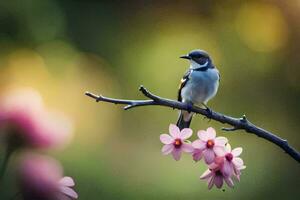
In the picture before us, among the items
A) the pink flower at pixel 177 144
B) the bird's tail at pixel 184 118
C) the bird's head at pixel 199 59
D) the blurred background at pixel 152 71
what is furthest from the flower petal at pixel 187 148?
the blurred background at pixel 152 71

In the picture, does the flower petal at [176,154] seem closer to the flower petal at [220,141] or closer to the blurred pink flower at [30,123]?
the flower petal at [220,141]

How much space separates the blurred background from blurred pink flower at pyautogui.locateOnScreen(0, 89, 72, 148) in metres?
3.26

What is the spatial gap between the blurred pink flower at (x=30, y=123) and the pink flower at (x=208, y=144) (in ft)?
1.40

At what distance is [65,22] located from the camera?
14.3 feet

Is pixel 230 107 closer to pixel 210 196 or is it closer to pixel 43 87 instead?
pixel 210 196

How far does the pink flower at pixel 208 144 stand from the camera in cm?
80

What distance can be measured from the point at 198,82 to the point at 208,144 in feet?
2.20

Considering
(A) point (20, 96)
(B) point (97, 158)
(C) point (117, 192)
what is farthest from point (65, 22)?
(A) point (20, 96)

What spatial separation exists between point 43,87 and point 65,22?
0.62m

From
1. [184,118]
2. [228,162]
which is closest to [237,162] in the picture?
[228,162]

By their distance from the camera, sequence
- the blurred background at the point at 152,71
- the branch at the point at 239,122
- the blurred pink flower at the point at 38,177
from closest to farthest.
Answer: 1. the blurred pink flower at the point at 38,177
2. the branch at the point at 239,122
3. the blurred background at the point at 152,71

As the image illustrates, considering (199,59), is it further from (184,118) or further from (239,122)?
(239,122)

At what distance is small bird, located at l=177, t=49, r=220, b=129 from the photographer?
4.75ft

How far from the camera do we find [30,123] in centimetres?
36
